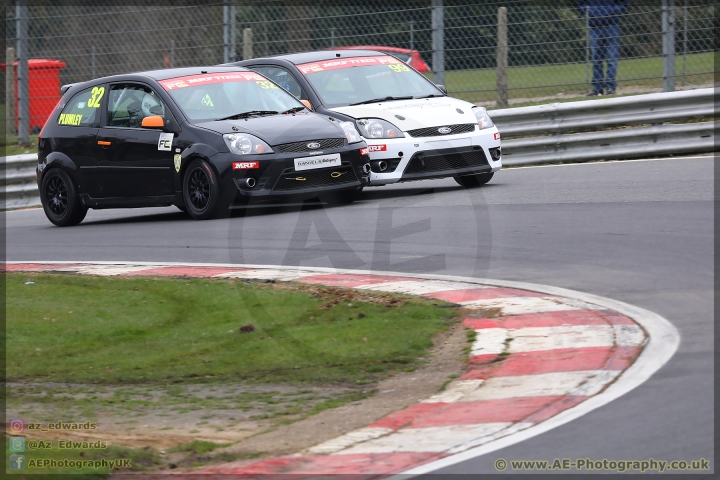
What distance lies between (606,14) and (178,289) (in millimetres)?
8782

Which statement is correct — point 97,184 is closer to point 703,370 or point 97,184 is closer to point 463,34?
point 463,34

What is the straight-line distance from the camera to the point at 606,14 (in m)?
15.2

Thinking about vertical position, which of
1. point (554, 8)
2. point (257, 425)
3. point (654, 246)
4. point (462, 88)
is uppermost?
point (554, 8)

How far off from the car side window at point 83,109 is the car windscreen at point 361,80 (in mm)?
2325

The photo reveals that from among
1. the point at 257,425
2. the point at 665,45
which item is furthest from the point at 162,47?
the point at 257,425

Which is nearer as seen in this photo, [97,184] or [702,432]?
[702,432]

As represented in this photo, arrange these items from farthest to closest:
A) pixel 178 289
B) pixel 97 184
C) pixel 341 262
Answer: pixel 97 184 → pixel 341 262 → pixel 178 289

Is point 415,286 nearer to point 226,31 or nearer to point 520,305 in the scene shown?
point 520,305

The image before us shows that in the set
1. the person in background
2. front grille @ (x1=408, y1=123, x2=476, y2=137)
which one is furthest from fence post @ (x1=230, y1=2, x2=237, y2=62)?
front grille @ (x1=408, y1=123, x2=476, y2=137)

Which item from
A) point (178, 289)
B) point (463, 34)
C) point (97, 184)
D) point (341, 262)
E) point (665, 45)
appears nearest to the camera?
point (178, 289)

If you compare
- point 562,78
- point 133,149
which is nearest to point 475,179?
point 562,78

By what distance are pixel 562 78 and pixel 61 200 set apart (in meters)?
6.73

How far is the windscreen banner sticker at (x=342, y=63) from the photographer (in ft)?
43.6

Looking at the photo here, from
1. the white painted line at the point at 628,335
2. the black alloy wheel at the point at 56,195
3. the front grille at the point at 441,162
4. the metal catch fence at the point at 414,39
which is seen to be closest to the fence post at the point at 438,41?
the metal catch fence at the point at 414,39
